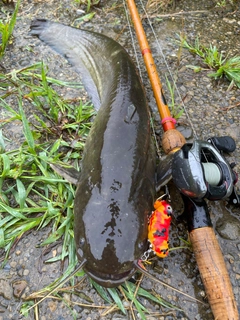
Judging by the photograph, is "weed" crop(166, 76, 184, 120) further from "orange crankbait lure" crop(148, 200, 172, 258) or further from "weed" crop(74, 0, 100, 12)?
"weed" crop(74, 0, 100, 12)

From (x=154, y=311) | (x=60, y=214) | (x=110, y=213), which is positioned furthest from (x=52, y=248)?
(x=154, y=311)

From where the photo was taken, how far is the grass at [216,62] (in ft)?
10.9

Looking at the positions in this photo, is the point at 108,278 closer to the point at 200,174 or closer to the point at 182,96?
the point at 200,174

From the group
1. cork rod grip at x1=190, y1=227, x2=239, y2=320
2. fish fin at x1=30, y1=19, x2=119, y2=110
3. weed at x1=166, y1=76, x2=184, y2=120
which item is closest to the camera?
cork rod grip at x1=190, y1=227, x2=239, y2=320

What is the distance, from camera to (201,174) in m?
1.96

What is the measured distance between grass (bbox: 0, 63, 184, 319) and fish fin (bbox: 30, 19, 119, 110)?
0.26 m

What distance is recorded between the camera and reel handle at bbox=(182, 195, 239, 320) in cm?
187

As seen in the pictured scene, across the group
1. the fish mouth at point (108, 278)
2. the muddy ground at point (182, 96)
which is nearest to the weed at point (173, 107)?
the muddy ground at point (182, 96)

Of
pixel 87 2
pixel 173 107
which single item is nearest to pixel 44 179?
pixel 173 107

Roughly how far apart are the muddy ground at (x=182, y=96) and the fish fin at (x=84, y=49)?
4.4 inches

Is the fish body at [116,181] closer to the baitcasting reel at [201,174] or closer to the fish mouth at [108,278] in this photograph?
the fish mouth at [108,278]

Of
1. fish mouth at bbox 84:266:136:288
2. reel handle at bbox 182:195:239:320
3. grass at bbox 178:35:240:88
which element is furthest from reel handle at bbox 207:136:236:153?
fish mouth at bbox 84:266:136:288

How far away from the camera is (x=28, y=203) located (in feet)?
8.23

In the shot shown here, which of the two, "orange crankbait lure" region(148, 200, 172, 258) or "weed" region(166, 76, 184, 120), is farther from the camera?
"weed" region(166, 76, 184, 120)
